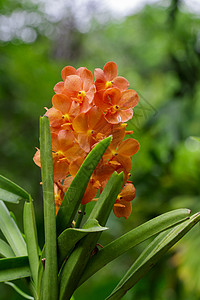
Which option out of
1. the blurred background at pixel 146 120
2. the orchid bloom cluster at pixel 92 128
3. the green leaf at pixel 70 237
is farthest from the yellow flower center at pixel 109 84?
the blurred background at pixel 146 120

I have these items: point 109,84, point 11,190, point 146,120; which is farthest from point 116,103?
point 146,120

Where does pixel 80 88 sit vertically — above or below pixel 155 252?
above

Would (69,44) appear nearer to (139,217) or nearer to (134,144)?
(139,217)

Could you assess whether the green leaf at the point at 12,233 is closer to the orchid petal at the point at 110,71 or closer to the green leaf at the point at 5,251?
the green leaf at the point at 5,251

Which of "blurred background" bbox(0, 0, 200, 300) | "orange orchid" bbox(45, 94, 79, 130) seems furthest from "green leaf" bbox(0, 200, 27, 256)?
"blurred background" bbox(0, 0, 200, 300)

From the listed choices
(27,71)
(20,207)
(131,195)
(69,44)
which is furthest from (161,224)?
(69,44)

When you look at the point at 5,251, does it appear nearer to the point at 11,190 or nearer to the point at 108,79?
the point at 11,190

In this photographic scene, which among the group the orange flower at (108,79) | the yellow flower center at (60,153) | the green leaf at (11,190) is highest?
the orange flower at (108,79)
